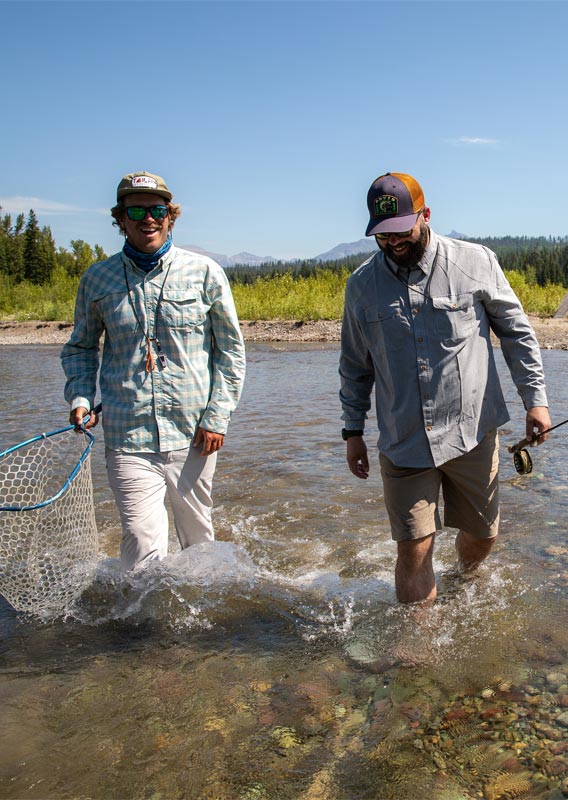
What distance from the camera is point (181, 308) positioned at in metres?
4.05

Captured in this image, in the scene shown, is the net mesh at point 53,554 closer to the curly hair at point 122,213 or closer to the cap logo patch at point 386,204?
the curly hair at point 122,213

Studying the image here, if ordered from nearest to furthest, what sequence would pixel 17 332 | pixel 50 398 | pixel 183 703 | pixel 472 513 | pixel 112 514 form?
1. pixel 183 703
2. pixel 472 513
3. pixel 112 514
4. pixel 50 398
5. pixel 17 332

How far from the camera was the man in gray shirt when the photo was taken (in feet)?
11.7

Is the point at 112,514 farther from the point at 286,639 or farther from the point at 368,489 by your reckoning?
the point at 286,639

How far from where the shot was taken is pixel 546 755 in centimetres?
300

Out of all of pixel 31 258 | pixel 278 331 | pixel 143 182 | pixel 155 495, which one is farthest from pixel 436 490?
pixel 31 258

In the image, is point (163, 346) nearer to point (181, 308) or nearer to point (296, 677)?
point (181, 308)

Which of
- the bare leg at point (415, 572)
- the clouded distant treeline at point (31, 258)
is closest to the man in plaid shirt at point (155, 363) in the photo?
the bare leg at point (415, 572)

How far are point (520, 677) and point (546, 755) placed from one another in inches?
24.6

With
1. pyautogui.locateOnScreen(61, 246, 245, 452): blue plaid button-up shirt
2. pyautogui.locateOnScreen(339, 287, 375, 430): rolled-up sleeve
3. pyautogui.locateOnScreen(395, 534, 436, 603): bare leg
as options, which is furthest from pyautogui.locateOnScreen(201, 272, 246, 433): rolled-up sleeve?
pyautogui.locateOnScreen(395, 534, 436, 603): bare leg

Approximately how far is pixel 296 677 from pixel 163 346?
6.25ft

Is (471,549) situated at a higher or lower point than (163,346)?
lower

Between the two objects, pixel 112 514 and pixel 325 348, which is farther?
pixel 325 348

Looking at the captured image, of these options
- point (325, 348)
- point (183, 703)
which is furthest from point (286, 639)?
point (325, 348)
